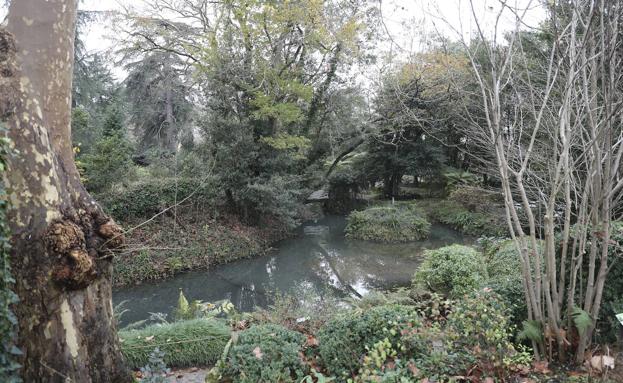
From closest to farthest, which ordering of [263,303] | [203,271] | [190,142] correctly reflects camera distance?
[263,303], [203,271], [190,142]

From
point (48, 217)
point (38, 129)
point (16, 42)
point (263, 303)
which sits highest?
point (16, 42)

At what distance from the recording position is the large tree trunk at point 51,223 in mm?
2463

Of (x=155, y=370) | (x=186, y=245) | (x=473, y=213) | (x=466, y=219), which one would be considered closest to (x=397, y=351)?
(x=155, y=370)

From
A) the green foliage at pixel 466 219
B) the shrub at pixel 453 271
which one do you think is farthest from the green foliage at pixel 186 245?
the green foliage at pixel 466 219

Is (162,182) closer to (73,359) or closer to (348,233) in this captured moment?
(348,233)

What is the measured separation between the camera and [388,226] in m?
13.6

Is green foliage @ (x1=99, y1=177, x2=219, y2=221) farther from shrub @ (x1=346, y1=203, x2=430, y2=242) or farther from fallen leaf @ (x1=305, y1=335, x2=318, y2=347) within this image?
fallen leaf @ (x1=305, y1=335, x2=318, y2=347)

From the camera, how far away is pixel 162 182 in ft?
38.4

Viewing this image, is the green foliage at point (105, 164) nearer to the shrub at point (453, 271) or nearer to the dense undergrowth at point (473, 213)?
the shrub at point (453, 271)

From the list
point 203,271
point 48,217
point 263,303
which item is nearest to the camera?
point 48,217

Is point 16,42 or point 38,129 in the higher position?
point 16,42

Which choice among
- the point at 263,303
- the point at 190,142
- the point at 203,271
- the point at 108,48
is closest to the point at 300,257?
the point at 203,271

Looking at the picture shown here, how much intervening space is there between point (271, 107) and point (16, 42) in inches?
362

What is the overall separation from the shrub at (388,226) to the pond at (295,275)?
1.43ft
